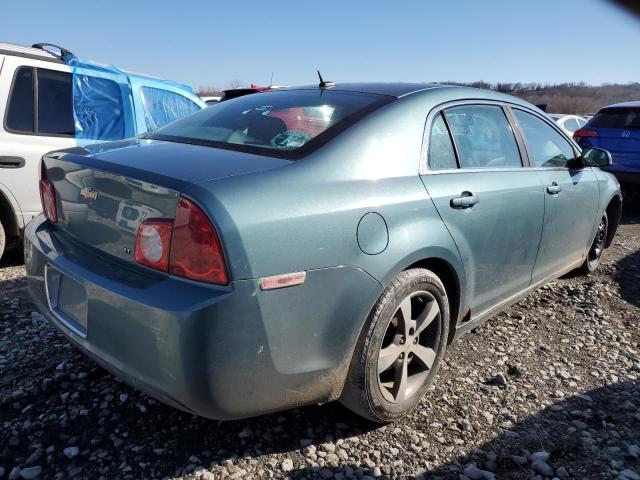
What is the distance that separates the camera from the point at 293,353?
184 centimetres

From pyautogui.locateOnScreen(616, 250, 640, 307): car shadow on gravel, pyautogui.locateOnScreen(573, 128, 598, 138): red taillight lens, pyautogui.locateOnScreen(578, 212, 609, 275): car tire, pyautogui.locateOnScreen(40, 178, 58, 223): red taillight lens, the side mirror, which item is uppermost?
pyautogui.locateOnScreen(573, 128, 598, 138): red taillight lens

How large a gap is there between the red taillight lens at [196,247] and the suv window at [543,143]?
2429 millimetres

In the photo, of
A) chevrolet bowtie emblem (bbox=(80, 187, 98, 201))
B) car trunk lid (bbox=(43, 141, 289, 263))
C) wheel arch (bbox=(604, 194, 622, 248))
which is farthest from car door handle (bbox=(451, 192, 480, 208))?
wheel arch (bbox=(604, 194, 622, 248))

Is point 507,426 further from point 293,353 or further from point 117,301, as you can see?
point 117,301

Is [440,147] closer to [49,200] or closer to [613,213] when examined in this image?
[49,200]

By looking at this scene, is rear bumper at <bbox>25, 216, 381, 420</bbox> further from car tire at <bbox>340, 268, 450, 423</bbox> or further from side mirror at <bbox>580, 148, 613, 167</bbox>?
side mirror at <bbox>580, 148, 613, 167</bbox>

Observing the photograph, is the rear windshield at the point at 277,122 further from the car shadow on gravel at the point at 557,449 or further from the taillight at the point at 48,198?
the car shadow on gravel at the point at 557,449

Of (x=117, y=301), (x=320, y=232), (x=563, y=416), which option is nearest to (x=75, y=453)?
(x=117, y=301)

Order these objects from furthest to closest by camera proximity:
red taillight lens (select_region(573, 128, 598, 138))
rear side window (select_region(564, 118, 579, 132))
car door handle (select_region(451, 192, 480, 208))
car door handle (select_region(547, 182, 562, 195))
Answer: rear side window (select_region(564, 118, 579, 132)) → red taillight lens (select_region(573, 128, 598, 138)) → car door handle (select_region(547, 182, 562, 195)) → car door handle (select_region(451, 192, 480, 208))

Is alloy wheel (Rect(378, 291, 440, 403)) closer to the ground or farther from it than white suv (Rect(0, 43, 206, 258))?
closer to the ground

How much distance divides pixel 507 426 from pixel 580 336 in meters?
1.40

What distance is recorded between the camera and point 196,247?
168 centimetres

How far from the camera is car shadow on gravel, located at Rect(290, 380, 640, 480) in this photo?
212 cm

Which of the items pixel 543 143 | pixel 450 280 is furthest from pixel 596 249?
pixel 450 280
